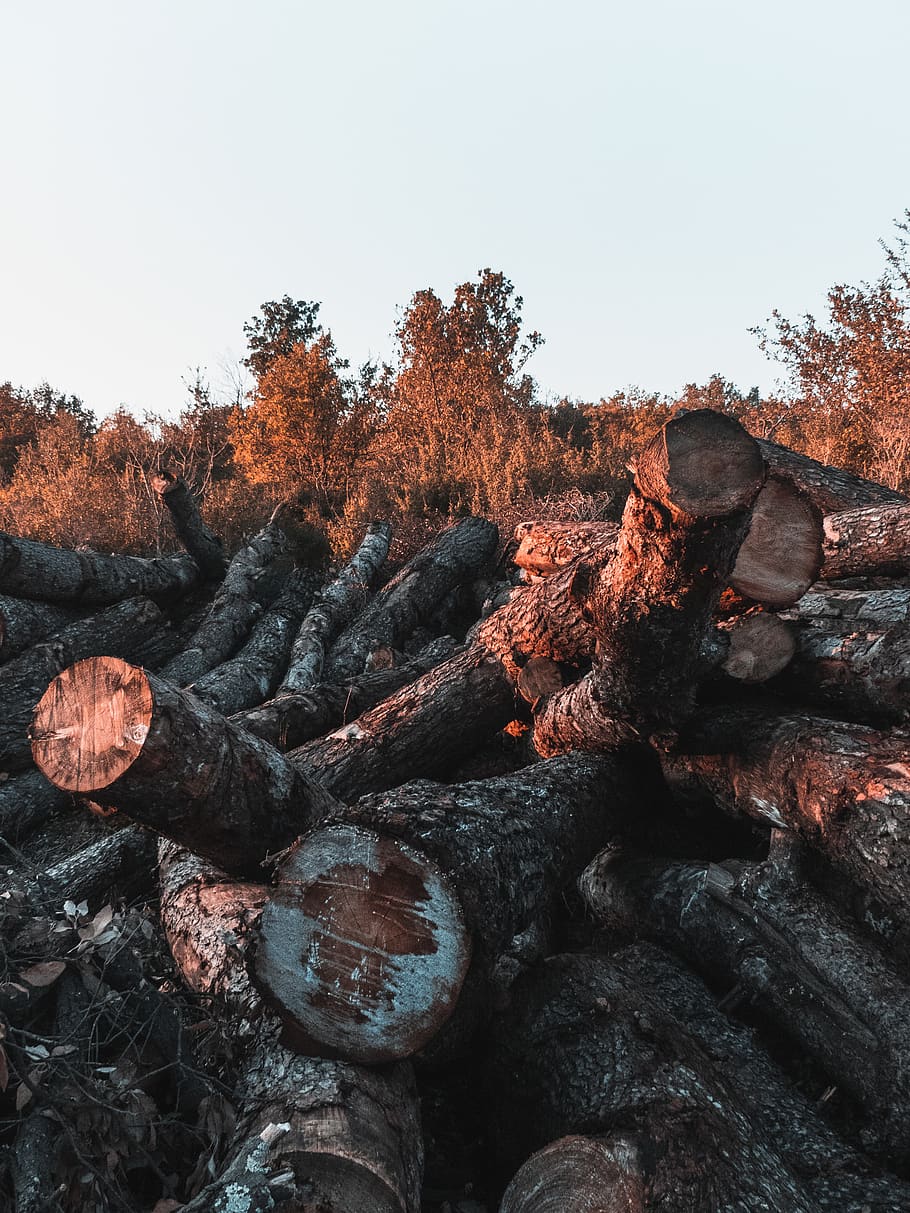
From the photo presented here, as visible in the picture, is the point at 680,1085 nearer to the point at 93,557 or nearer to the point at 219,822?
the point at 219,822

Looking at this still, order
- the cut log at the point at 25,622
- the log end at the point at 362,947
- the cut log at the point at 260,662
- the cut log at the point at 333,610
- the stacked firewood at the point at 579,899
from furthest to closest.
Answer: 1. the cut log at the point at 333,610
2. the cut log at the point at 25,622
3. the cut log at the point at 260,662
4. the log end at the point at 362,947
5. the stacked firewood at the point at 579,899

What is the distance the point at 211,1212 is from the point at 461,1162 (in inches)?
45.9

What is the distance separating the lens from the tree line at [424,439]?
→ 10211mm

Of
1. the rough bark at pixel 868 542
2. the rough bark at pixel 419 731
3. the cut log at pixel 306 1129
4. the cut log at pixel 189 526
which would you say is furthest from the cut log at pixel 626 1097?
the cut log at pixel 189 526

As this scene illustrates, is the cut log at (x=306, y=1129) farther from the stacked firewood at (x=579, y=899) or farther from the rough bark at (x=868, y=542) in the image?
the rough bark at (x=868, y=542)

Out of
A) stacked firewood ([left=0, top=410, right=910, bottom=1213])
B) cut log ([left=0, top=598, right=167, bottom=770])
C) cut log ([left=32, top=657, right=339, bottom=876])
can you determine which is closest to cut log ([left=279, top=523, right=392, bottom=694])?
cut log ([left=0, top=598, right=167, bottom=770])

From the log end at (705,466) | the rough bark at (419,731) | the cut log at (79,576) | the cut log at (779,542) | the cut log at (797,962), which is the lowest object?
the cut log at (797,962)

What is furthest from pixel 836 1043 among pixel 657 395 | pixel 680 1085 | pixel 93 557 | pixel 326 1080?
pixel 657 395

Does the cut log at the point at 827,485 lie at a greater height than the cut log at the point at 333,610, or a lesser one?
greater

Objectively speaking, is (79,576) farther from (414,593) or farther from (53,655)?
(414,593)

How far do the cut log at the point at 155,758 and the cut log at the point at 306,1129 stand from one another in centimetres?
43

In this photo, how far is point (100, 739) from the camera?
259cm

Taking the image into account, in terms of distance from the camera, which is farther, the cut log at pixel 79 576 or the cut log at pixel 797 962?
the cut log at pixel 79 576

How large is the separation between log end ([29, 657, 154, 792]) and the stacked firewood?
0.04ft
